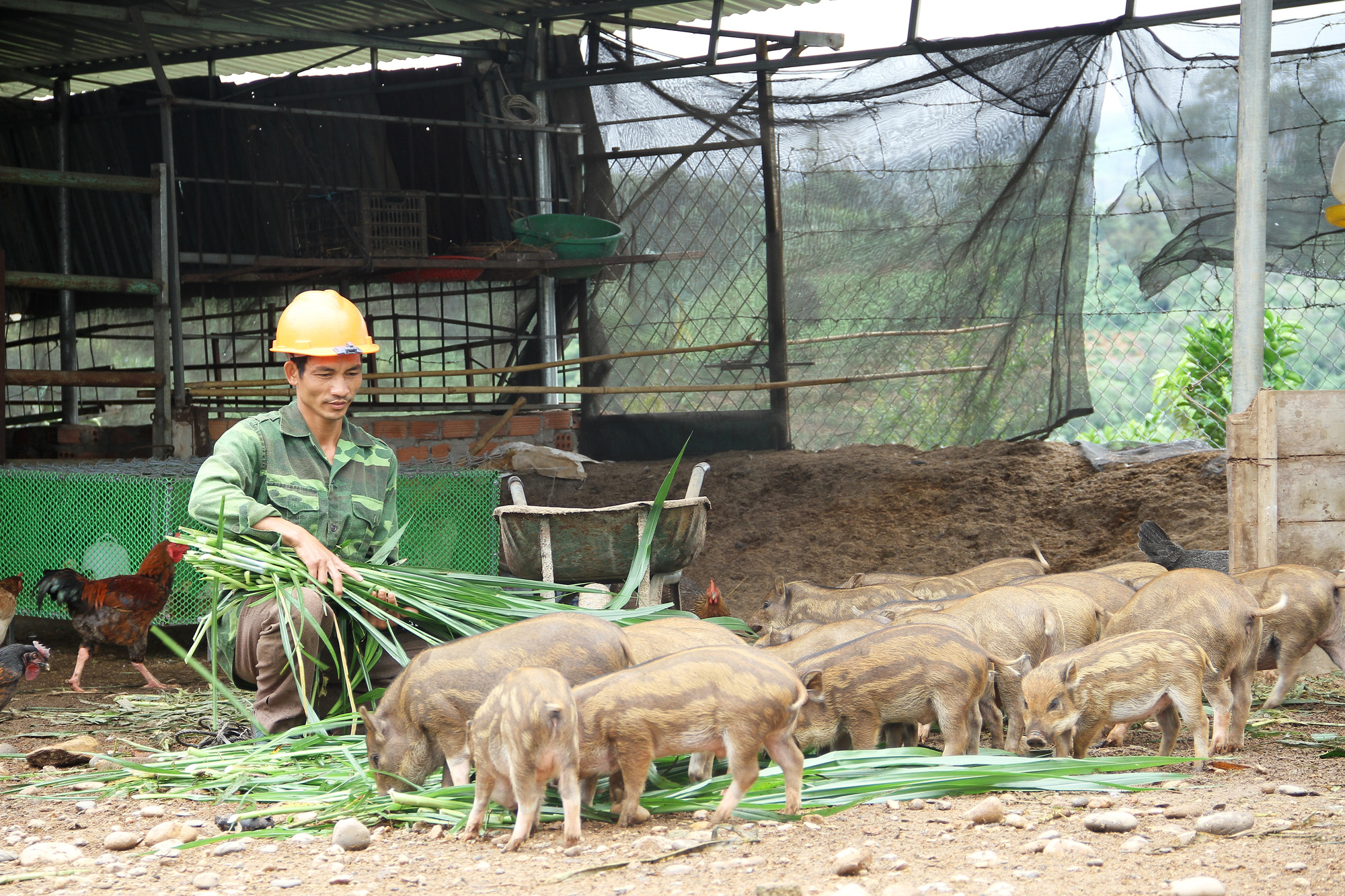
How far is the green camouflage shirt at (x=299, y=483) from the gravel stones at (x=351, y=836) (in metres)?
1.27

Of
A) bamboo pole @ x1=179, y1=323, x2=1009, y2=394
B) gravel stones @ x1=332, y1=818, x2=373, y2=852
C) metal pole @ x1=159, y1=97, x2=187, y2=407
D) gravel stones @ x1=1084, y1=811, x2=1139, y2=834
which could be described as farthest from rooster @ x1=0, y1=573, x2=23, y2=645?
gravel stones @ x1=1084, y1=811, x2=1139, y2=834

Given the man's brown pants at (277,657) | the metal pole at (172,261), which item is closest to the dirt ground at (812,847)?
the man's brown pants at (277,657)

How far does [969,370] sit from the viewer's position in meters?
7.91

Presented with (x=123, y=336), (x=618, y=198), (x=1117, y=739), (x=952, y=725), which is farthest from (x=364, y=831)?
(x=123, y=336)

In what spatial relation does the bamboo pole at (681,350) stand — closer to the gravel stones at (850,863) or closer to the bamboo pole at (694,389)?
the bamboo pole at (694,389)

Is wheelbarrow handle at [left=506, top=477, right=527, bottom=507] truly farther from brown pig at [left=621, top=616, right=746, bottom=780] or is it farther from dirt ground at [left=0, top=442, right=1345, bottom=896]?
brown pig at [left=621, top=616, right=746, bottom=780]

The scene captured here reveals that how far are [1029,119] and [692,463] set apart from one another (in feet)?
11.3

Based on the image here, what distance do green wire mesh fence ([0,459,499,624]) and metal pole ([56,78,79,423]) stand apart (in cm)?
455

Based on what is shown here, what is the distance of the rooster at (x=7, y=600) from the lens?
19.8 feet

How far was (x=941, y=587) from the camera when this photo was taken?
17.7ft

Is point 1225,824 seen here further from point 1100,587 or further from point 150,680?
point 150,680

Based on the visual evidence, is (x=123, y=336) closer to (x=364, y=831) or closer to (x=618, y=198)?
(x=618, y=198)

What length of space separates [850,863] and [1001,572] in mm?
3191

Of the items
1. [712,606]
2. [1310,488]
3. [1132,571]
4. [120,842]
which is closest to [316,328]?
[120,842]
